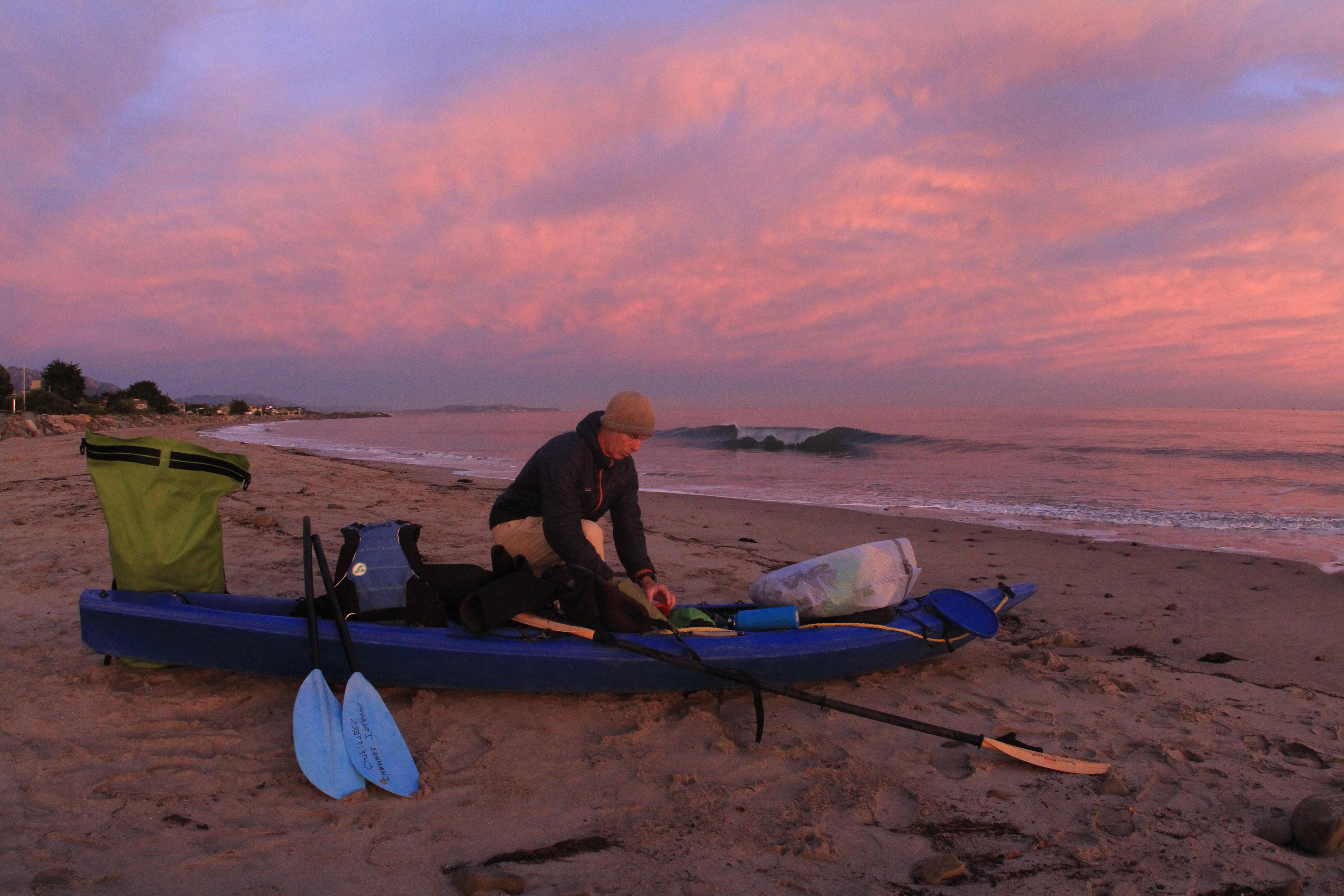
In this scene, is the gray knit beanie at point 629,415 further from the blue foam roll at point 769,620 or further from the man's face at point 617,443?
the blue foam roll at point 769,620

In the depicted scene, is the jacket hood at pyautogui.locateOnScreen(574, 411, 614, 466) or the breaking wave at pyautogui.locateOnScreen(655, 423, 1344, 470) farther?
the breaking wave at pyautogui.locateOnScreen(655, 423, 1344, 470)

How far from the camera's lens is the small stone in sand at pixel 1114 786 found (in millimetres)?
2430

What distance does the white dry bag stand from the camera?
3.47 metres

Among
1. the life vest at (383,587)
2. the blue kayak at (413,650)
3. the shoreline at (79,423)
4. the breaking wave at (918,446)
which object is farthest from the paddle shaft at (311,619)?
the breaking wave at (918,446)

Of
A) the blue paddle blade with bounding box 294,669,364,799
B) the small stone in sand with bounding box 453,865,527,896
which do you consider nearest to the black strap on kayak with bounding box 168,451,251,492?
the blue paddle blade with bounding box 294,669,364,799

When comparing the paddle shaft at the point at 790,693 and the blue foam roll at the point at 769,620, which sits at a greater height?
the blue foam roll at the point at 769,620

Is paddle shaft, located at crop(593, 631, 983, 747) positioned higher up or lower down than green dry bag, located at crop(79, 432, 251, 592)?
lower down

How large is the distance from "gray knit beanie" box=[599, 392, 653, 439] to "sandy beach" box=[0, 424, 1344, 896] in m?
1.20

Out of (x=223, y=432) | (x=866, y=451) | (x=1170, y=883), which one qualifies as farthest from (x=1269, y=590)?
(x=223, y=432)

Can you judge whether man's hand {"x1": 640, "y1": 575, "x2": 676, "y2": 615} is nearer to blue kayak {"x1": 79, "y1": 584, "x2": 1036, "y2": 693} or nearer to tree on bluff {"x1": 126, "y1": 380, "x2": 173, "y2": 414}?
blue kayak {"x1": 79, "y1": 584, "x2": 1036, "y2": 693}

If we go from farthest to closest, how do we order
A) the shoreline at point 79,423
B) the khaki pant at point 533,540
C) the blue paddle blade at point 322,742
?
the shoreline at point 79,423 → the khaki pant at point 533,540 → the blue paddle blade at point 322,742

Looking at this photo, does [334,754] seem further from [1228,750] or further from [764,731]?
[1228,750]

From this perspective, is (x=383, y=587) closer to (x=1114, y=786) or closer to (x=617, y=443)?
(x=617, y=443)

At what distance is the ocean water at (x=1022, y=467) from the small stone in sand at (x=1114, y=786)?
5.32 metres
